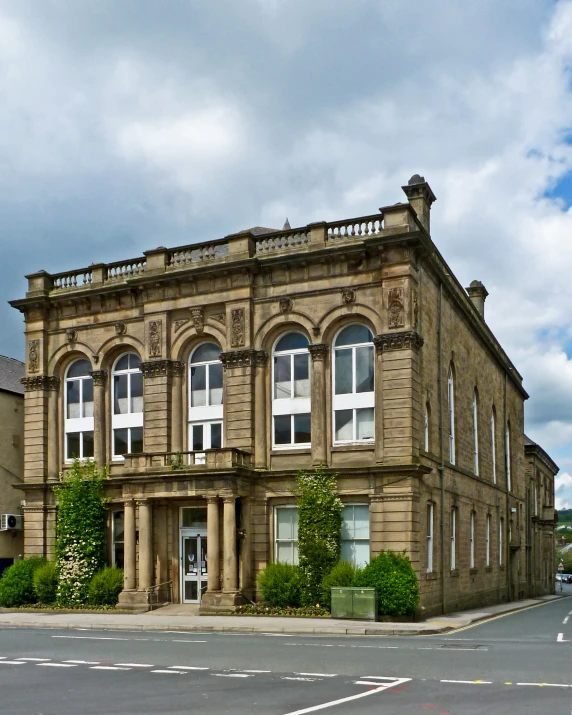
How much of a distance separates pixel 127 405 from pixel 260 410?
240 inches

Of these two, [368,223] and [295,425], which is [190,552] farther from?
[368,223]

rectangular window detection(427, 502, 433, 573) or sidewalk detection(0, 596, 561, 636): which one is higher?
rectangular window detection(427, 502, 433, 573)

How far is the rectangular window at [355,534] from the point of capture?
30.3m

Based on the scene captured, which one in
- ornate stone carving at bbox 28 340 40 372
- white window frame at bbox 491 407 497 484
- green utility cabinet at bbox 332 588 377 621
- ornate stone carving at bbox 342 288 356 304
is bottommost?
green utility cabinet at bbox 332 588 377 621

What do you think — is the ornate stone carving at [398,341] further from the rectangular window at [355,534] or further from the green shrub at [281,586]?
the green shrub at [281,586]

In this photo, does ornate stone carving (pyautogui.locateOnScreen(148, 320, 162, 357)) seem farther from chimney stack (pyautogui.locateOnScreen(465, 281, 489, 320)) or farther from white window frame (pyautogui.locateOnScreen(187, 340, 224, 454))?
chimney stack (pyautogui.locateOnScreen(465, 281, 489, 320))

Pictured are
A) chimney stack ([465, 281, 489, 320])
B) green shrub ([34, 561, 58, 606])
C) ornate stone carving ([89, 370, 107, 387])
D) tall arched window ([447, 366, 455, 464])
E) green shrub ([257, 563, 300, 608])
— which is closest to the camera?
green shrub ([257, 563, 300, 608])

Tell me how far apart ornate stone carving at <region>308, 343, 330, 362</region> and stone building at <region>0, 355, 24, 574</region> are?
50.0 feet

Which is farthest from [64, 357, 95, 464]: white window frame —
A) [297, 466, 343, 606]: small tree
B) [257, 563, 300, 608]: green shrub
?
[297, 466, 343, 606]: small tree

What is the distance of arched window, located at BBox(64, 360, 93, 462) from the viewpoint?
36.4m

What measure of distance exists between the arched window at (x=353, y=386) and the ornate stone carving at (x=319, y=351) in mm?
419

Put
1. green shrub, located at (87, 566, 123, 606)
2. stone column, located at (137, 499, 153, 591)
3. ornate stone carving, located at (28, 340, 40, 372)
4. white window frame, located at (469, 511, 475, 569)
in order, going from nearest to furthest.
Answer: stone column, located at (137, 499, 153, 591)
green shrub, located at (87, 566, 123, 606)
ornate stone carving, located at (28, 340, 40, 372)
white window frame, located at (469, 511, 475, 569)

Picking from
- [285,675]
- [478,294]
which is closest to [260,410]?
[285,675]

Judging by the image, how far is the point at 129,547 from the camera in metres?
32.0
